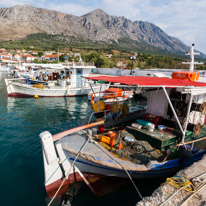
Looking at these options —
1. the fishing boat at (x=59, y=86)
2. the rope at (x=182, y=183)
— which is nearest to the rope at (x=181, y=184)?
the rope at (x=182, y=183)

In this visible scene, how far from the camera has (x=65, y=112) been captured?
17.0 metres

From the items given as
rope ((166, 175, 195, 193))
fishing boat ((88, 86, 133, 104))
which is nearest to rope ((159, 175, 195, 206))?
rope ((166, 175, 195, 193))

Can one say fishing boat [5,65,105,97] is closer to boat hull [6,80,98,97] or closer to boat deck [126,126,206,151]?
boat hull [6,80,98,97]

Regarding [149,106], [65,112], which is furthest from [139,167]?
[65,112]

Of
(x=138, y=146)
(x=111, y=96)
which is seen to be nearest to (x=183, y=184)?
(x=138, y=146)

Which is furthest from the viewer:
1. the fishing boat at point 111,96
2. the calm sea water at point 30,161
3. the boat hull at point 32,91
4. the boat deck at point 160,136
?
the boat hull at point 32,91

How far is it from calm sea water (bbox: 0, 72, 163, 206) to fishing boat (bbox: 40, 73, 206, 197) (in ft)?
2.38

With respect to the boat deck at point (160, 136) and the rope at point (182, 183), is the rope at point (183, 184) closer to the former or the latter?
the rope at point (182, 183)

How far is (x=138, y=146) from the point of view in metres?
6.95

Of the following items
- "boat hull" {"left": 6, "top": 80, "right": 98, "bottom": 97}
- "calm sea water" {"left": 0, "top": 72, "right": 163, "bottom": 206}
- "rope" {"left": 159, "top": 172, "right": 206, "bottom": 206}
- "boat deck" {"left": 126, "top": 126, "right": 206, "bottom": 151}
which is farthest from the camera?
"boat hull" {"left": 6, "top": 80, "right": 98, "bottom": 97}

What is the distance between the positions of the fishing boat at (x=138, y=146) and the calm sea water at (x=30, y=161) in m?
0.72

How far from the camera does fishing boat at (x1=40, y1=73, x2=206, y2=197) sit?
5.77 m

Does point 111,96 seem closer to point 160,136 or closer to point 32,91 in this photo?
point 160,136

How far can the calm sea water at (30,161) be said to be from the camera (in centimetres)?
602
